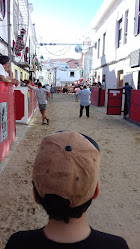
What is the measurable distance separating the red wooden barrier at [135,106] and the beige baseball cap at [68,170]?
8.40 metres

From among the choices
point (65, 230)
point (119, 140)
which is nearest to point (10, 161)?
point (119, 140)

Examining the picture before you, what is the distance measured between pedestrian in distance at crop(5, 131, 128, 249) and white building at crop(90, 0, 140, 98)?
37.3ft

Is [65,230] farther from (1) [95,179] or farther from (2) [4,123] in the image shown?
(2) [4,123]

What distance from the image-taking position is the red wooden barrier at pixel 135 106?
8906mm

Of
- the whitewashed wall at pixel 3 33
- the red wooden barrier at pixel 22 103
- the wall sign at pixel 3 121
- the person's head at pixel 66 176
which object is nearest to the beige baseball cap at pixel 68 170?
the person's head at pixel 66 176

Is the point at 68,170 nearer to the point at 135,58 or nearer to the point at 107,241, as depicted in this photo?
the point at 107,241

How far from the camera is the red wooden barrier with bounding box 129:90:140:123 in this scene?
891 centimetres

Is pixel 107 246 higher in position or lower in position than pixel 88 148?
lower

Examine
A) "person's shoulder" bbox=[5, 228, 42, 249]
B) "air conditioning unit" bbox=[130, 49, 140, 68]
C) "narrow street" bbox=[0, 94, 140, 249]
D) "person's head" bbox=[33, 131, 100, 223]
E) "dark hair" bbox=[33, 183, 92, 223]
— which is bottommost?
"narrow street" bbox=[0, 94, 140, 249]

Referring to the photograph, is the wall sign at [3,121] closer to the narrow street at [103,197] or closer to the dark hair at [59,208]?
the narrow street at [103,197]

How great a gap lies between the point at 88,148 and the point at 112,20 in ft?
57.8

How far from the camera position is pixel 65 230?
91 centimetres

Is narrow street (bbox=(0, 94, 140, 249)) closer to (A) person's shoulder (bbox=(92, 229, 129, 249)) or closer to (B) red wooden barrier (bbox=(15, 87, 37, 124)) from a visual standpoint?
(A) person's shoulder (bbox=(92, 229, 129, 249))

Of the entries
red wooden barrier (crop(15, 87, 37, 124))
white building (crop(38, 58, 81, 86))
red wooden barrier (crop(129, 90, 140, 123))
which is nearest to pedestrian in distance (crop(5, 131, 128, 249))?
red wooden barrier (crop(15, 87, 37, 124))
